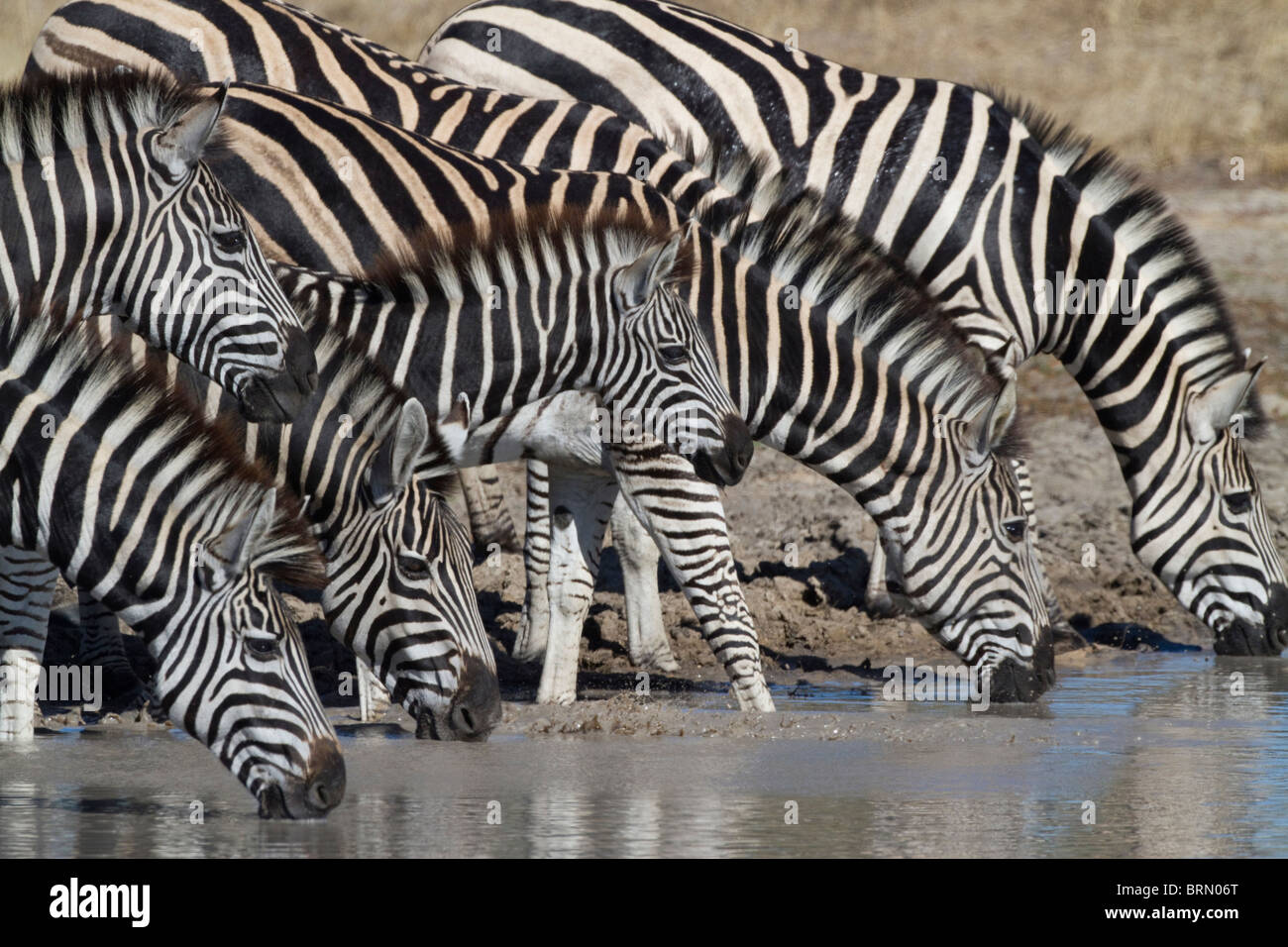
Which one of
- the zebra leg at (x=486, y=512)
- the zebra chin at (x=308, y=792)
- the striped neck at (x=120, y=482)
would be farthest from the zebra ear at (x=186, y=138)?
the zebra leg at (x=486, y=512)

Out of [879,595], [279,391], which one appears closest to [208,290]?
[279,391]

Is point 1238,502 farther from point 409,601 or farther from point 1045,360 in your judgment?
point 1045,360

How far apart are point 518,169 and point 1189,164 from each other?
12571mm

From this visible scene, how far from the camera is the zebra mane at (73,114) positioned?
8.42 meters

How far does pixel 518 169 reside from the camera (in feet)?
33.6

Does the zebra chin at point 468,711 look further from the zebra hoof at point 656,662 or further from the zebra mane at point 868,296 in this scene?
the zebra mane at point 868,296

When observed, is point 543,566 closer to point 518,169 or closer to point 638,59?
point 518,169

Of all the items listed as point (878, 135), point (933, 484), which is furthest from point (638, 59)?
point (933, 484)

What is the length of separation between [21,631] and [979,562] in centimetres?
431

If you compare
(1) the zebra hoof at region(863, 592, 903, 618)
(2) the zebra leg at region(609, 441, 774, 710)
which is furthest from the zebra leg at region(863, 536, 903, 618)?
(2) the zebra leg at region(609, 441, 774, 710)

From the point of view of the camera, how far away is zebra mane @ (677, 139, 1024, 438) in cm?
986

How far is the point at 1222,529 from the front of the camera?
1106 cm

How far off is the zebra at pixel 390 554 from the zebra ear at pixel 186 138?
982 mm

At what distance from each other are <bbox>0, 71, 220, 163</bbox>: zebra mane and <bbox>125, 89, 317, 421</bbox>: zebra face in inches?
6.4
